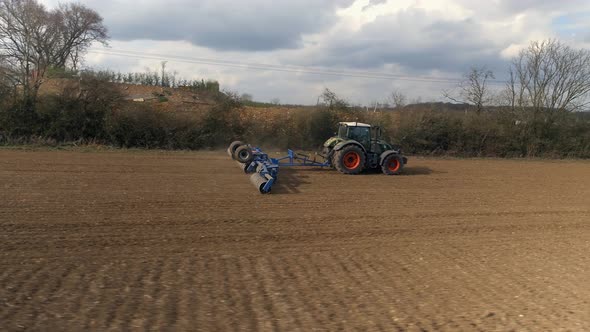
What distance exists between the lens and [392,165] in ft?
49.2

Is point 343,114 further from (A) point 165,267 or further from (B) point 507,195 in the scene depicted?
(A) point 165,267

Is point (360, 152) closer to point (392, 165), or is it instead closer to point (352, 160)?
point (352, 160)

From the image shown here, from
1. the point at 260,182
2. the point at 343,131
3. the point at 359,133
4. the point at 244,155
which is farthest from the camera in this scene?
the point at 343,131

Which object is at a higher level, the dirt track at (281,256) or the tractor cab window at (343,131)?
the tractor cab window at (343,131)

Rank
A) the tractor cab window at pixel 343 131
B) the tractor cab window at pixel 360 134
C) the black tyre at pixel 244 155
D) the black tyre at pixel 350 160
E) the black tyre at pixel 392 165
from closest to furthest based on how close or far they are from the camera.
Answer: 1. the black tyre at pixel 244 155
2. the black tyre at pixel 350 160
3. the black tyre at pixel 392 165
4. the tractor cab window at pixel 360 134
5. the tractor cab window at pixel 343 131

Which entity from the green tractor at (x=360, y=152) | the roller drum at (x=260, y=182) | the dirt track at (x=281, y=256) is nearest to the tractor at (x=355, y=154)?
the green tractor at (x=360, y=152)

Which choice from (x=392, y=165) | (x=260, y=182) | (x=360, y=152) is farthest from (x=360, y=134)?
(x=260, y=182)

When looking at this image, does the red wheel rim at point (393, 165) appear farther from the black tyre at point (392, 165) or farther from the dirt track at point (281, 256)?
the dirt track at point (281, 256)

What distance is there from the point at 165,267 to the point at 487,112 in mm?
26057

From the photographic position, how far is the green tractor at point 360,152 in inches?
571

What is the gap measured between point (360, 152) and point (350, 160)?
0.40 meters

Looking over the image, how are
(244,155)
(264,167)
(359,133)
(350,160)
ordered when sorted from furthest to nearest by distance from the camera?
(359,133)
(350,160)
(244,155)
(264,167)

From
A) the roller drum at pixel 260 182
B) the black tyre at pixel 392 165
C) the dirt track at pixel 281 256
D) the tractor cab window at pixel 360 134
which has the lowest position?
the dirt track at pixel 281 256

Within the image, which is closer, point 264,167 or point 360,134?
point 264,167
